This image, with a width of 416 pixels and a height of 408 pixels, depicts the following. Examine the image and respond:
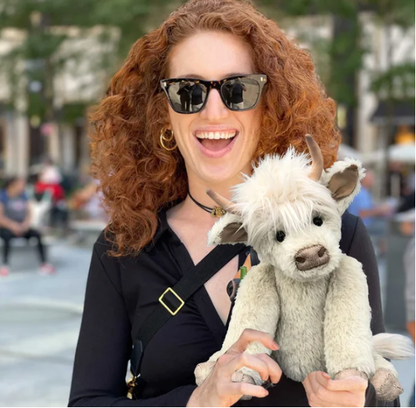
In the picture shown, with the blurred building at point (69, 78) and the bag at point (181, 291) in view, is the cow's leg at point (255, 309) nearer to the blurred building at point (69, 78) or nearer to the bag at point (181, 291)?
the bag at point (181, 291)

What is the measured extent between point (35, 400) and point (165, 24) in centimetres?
401

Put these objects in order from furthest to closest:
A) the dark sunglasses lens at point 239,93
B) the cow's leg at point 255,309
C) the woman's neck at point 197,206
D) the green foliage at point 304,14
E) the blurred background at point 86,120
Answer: the green foliage at point 304,14, the blurred background at point 86,120, the woman's neck at point 197,206, the dark sunglasses lens at point 239,93, the cow's leg at point 255,309

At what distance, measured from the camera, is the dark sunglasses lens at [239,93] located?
1634 mm

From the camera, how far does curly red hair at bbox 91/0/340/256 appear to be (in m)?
1.78

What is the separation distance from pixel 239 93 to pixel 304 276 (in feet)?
1.91

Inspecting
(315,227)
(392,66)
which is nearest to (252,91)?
(315,227)

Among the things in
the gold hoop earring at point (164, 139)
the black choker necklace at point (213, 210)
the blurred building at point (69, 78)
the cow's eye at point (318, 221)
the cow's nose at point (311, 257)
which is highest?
the blurred building at point (69, 78)

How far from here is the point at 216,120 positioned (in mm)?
1648

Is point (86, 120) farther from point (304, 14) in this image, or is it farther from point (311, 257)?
point (311, 257)

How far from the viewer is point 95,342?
1.83 m

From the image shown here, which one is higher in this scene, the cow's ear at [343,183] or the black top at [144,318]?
the cow's ear at [343,183]

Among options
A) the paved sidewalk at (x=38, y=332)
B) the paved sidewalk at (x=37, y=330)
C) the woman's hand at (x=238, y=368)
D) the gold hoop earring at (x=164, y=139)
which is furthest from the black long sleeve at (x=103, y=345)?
the paved sidewalk at (x=37, y=330)

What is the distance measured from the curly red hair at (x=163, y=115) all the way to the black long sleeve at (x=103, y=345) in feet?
0.35

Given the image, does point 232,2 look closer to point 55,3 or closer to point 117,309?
point 117,309
